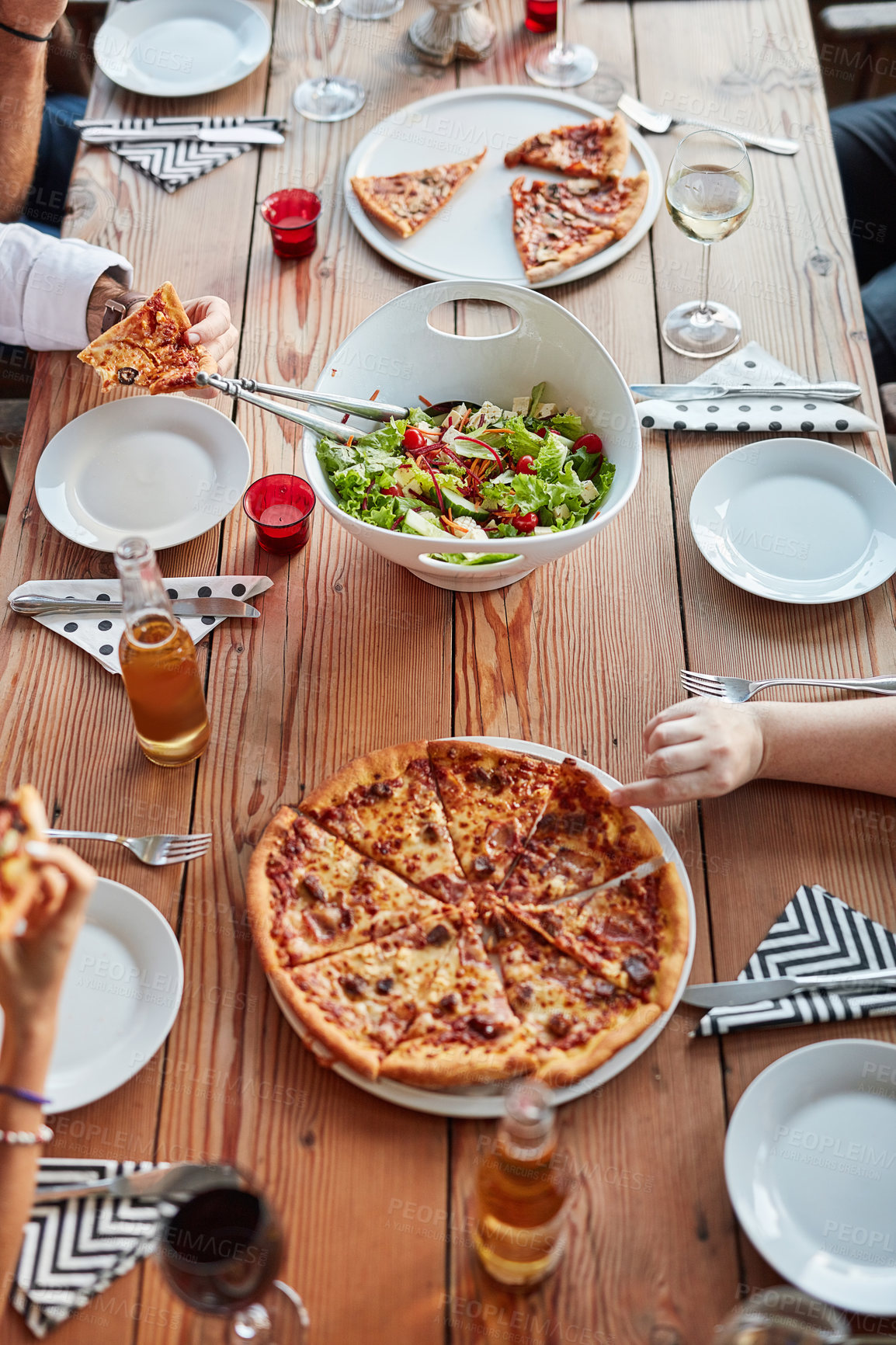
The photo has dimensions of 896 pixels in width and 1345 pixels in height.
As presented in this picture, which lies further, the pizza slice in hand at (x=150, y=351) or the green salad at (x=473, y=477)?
the pizza slice in hand at (x=150, y=351)

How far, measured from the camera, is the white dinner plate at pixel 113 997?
1.73 m

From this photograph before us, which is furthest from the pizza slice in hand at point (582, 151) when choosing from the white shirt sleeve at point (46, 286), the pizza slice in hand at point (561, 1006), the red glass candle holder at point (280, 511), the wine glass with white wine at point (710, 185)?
the pizza slice in hand at point (561, 1006)

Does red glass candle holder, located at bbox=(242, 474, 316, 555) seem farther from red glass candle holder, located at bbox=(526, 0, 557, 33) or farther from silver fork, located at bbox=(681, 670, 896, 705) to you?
red glass candle holder, located at bbox=(526, 0, 557, 33)

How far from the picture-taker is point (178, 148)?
3.27 metres

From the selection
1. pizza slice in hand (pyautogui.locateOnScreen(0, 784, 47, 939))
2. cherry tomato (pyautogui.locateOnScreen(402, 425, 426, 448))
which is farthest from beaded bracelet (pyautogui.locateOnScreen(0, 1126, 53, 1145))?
cherry tomato (pyautogui.locateOnScreen(402, 425, 426, 448))

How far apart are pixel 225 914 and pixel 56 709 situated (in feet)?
1.99

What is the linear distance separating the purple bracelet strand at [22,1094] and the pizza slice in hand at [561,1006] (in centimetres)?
72

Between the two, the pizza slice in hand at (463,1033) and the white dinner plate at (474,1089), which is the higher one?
the pizza slice in hand at (463,1033)

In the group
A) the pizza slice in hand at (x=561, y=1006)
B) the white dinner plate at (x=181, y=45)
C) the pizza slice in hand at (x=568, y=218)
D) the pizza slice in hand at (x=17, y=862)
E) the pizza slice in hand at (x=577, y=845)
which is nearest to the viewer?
the pizza slice in hand at (x=17, y=862)

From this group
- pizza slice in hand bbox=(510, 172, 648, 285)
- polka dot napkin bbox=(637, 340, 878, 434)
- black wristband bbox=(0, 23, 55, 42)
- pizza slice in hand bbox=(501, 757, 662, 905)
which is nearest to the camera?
pizza slice in hand bbox=(501, 757, 662, 905)

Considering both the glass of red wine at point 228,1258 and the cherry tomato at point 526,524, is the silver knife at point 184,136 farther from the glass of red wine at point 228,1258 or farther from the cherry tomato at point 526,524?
the glass of red wine at point 228,1258

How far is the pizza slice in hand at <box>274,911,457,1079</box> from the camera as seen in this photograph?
1.73 m

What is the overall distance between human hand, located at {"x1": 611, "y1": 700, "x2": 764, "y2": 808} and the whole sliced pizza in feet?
0.25

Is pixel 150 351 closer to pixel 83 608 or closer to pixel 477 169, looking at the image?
pixel 83 608
